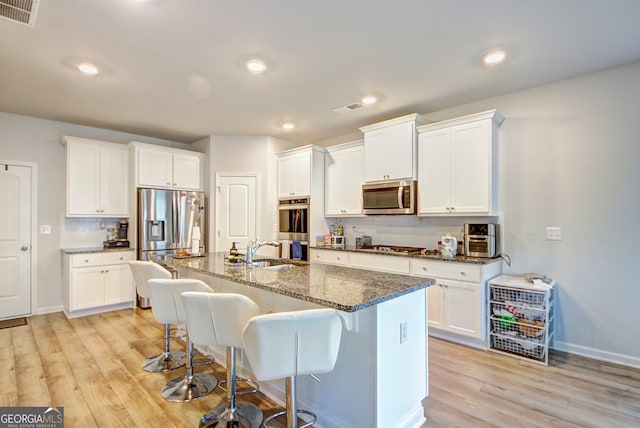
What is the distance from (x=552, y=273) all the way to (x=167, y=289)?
3.49m

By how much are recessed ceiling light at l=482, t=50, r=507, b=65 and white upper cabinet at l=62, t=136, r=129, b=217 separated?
15.9ft

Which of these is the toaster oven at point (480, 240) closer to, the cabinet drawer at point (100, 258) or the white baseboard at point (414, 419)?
the white baseboard at point (414, 419)

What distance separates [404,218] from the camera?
427cm

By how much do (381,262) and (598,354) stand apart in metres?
2.14

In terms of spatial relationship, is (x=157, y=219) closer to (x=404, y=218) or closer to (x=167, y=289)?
(x=167, y=289)

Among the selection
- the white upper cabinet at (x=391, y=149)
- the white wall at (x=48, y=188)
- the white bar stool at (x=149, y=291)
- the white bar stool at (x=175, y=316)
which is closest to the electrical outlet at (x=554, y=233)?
the white upper cabinet at (x=391, y=149)

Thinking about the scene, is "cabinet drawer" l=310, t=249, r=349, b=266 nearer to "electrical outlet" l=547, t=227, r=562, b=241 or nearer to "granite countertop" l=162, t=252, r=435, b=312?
"granite countertop" l=162, t=252, r=435, b=312

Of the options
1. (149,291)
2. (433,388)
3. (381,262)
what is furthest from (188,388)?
(381,262)

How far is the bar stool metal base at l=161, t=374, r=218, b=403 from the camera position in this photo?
7.53ft

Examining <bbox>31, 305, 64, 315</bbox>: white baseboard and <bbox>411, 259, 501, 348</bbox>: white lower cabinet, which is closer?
<bbox>411, 259, 501, 348</bbox>: white lower cabinet

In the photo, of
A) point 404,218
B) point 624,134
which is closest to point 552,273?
point 624,134

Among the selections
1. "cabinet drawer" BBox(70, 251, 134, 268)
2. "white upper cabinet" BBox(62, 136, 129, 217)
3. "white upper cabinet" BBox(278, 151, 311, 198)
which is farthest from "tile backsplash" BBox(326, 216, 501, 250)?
"white upper cabinet" BBox(62, 136, 129, 217)

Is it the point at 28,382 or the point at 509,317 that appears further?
the point at 509,317

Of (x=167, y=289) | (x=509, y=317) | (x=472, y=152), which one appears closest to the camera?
(x=167, y=289)
